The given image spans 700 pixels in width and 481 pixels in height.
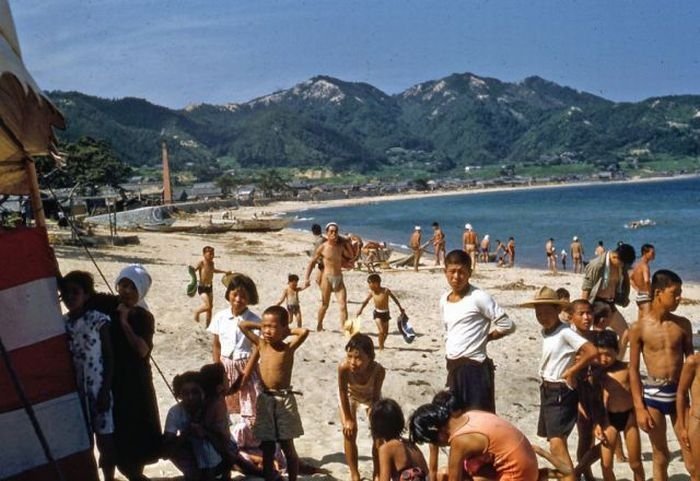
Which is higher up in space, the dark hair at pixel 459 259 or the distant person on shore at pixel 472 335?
the dark hair at pixel 459 259

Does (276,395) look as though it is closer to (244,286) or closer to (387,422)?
(244,286)

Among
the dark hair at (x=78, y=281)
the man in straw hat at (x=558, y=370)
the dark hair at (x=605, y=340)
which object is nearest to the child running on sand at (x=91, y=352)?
the dark hair at (x=78, y=281)


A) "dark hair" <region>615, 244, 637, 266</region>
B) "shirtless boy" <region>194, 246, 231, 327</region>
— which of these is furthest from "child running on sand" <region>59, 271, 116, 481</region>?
"shirtless boy" <region>194, 246, 231, 327</region>

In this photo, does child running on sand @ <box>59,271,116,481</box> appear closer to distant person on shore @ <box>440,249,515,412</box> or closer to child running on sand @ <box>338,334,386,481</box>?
child running on sand @ <box>338,334,386,481</box>

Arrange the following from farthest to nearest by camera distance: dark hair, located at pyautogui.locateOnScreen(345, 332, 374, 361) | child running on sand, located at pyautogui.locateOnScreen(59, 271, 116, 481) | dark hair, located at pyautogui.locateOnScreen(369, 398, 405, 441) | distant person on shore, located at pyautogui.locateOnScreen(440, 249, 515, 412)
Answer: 1. distant person on shore, located at pyautogui.locateOnScreen(440, 249, 515, 412)
2. dark hair, located at pyautogui.locateOnScreen(345, 332, 374, 361)
3. child running on sand, located at pyautogui.locateOnScreen(59, 271, 116, 481)
4. dark hair, located at pyautogui.locateOnScreen(369, 398, 405, 441)

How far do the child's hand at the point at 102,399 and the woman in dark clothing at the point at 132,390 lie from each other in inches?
8.5

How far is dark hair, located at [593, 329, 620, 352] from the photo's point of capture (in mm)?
5500

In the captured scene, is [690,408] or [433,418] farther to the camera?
[690,408]

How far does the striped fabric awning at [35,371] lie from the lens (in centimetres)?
430

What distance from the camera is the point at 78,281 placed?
15.5 feet

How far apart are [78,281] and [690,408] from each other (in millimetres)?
3860

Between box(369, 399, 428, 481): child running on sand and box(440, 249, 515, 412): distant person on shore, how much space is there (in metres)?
1.03

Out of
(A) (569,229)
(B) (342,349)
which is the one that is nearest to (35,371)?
(B) (342,349)

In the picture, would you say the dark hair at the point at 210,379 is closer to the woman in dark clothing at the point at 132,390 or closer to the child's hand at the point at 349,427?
the woman in dark clothing at the point at 132,390
